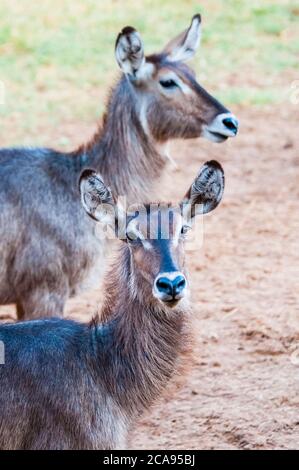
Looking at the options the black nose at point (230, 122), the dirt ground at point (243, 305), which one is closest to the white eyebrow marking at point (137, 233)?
the dirt ground at point (243, 305)

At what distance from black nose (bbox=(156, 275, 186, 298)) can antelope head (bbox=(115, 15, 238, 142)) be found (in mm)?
2938

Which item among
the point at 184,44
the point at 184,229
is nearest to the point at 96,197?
the point at 184,229

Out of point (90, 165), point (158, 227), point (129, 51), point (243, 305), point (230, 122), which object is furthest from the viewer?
point (243, 305)

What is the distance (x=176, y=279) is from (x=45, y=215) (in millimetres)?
2771

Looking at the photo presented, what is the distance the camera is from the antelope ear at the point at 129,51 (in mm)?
Result: 8594

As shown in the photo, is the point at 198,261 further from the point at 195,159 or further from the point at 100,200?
the point at 100,200

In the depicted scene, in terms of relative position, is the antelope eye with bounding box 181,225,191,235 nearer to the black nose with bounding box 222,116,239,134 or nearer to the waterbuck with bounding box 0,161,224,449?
the waterbuck with bounding box 0,161,224,449

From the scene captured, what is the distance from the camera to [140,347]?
629 cm

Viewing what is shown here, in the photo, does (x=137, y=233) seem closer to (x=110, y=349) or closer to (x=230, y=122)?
(x=110, y=349)

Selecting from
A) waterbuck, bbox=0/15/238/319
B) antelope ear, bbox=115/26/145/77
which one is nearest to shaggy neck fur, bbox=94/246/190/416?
waterbuck, bbox=0/15/238/319

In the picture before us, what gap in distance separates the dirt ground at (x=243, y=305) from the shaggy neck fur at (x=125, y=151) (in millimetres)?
724

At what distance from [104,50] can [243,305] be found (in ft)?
28.5

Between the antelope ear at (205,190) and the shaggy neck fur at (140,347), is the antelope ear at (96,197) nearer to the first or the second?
the shaggy neck fur at (140,347)

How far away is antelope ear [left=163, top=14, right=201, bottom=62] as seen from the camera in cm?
889
